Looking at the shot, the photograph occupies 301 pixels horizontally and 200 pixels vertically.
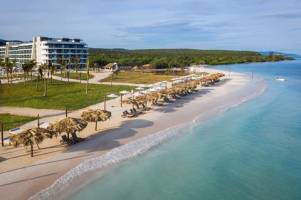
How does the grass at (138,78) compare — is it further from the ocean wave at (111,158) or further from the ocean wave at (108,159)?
the ocean wave at (108,159)

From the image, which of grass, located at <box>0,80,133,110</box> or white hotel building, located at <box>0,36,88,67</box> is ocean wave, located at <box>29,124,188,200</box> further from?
white hotel building, located at <box>0,36,88,67</box>

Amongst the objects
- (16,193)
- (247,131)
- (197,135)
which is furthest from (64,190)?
(247,131)

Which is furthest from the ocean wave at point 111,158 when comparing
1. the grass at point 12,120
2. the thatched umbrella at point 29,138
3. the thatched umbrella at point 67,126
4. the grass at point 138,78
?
the grass at point 138,78

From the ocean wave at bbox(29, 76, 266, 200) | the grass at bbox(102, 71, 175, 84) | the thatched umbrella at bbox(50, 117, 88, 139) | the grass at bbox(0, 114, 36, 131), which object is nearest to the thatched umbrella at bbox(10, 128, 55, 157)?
the thatched umbrella at bbox(50, 117, 88, 139)

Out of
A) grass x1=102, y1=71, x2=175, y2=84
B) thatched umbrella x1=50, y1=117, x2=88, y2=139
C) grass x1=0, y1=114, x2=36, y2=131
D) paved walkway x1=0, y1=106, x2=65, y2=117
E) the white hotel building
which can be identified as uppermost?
the white hotel building

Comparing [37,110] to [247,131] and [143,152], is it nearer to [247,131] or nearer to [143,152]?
[143,152]

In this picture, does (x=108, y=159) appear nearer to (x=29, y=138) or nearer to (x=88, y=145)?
(x=88, y=145)
